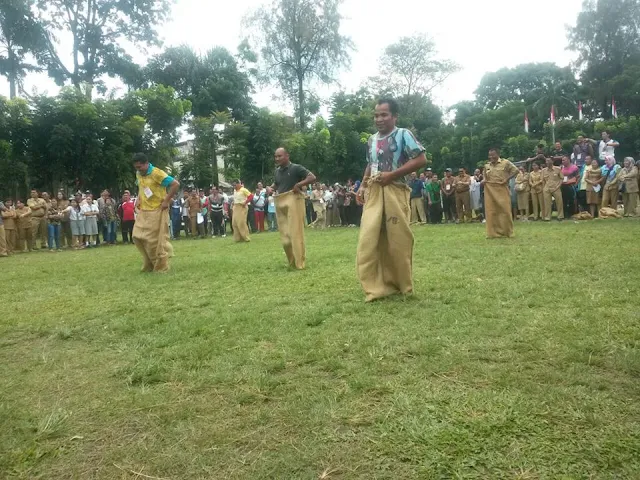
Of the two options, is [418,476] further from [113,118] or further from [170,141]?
[170,141]

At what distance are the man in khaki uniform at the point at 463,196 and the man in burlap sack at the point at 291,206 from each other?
1102cm

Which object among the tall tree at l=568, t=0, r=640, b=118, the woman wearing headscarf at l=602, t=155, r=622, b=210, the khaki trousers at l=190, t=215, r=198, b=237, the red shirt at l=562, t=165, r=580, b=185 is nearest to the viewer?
the woman wearing headscarf at l=602, t=155, r=622, b=210

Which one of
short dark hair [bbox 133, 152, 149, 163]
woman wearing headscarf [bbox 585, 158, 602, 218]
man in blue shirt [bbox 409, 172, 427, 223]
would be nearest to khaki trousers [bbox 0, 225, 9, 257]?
short dark hair [bbox 133, 152, 149, 163]

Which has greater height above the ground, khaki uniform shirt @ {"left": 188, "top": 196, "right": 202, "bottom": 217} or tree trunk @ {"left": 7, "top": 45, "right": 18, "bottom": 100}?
tree trunk @ {"left": 7, "top": 45, "right": 18, "bottom": 100}

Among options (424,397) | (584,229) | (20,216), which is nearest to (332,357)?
(424,397)

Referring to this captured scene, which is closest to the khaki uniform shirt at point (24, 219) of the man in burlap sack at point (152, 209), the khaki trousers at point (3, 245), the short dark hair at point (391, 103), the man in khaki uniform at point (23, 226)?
the man in khaki uniform at point (23, 226)

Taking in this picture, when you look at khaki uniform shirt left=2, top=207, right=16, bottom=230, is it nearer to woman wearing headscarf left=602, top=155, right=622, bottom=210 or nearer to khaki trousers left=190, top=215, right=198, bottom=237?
khaki trousers left=190, top=215, right=198, bottom=237

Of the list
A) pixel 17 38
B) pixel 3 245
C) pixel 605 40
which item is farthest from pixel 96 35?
pixel 605 40

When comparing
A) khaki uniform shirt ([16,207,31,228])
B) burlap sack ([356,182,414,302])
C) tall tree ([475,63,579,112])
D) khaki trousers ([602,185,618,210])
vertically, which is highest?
tall tree ([475,63,579,112])

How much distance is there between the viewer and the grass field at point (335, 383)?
2217mm

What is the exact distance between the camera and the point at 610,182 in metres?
14.5

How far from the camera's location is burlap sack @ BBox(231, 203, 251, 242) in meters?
15.5

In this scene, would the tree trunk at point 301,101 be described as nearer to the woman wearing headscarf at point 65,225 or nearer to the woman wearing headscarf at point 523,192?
the woman wearing headscarf at point 65,225

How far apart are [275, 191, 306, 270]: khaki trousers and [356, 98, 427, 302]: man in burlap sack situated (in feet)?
8.38
